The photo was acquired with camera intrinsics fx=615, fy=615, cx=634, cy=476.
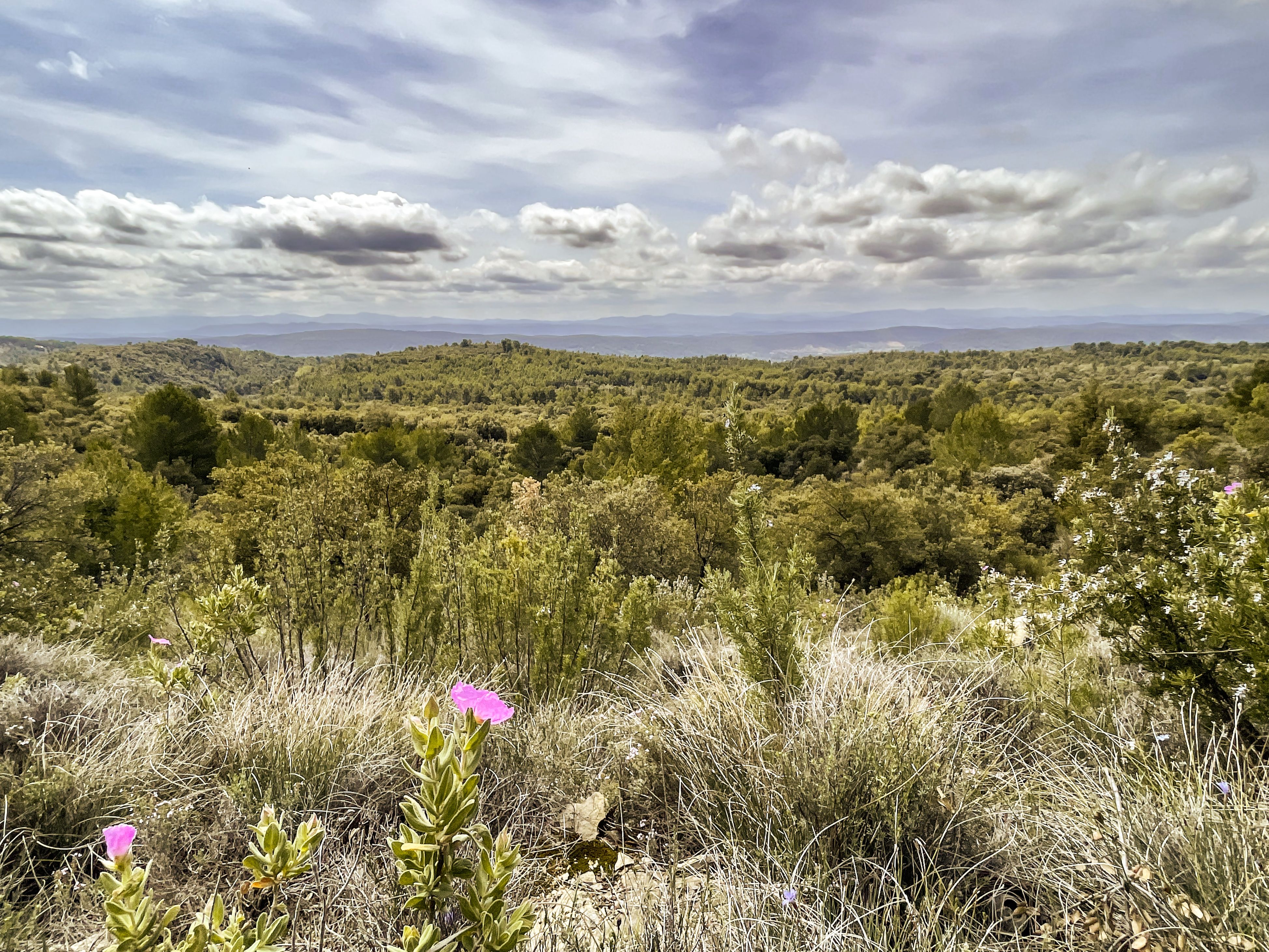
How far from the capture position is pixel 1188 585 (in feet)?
10.5

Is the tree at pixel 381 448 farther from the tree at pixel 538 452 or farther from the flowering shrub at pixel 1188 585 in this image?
the flowering shrub at pixel 1188 585

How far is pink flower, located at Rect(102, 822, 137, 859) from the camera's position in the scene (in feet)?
3.64

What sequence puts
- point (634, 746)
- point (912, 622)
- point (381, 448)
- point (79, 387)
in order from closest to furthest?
point (634, 746) → point (912, 622) → point (381, 448) → point (79, 387)

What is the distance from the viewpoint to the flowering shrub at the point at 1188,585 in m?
2.76

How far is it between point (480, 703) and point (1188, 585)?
376 cm

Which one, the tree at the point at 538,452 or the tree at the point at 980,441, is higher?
the tree at the point at 980,441

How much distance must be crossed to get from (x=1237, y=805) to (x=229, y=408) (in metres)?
69.2

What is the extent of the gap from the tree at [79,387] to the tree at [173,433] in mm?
19579

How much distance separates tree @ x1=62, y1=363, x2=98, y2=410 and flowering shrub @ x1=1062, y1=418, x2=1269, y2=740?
6401 centimetres

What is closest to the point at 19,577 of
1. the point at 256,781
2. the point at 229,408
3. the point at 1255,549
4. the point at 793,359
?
the point at 256,781

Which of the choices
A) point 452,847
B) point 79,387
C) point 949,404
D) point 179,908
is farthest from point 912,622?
point 79,387

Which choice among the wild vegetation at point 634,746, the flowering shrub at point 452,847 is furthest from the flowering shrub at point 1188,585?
the flowering shrub at point 452,847

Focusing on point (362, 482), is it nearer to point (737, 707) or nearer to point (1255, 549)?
point (737, 707)

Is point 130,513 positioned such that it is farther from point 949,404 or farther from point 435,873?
point 949,404
